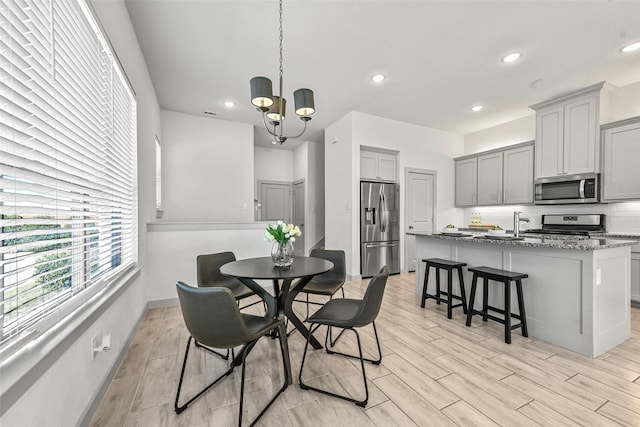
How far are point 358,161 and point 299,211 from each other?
2596 mm

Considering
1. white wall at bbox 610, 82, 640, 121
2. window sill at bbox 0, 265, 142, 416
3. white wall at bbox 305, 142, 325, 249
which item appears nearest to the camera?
window sill at bbox 0, 265, 142, 416

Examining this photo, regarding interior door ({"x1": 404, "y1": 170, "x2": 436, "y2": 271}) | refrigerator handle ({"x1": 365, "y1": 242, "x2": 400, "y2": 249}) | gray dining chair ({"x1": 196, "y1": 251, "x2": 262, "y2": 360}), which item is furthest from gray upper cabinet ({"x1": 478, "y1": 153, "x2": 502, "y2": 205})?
gray dining chair ({"x1": 196, "y1": 251, "x2": 262, "y2": 360})

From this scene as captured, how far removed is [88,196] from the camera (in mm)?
1660

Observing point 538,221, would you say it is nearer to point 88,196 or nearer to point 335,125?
point 335,125

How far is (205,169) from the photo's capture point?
4918 mm

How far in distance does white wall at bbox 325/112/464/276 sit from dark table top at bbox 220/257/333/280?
2.51 m

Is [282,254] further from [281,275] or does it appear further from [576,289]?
[576,289]

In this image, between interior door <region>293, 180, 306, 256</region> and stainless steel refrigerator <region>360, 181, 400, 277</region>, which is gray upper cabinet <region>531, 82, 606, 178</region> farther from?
interior door <region>293, 180, 306, 256</region>

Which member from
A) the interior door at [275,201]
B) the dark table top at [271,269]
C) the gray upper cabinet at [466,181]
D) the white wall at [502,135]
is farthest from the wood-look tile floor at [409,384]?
the interior door at [275,201]

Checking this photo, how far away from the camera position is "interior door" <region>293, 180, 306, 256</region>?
22.0 feet

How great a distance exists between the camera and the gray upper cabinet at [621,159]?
11.2ft

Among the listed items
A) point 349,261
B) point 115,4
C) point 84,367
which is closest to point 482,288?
point 349,261

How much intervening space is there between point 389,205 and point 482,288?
2311 mm

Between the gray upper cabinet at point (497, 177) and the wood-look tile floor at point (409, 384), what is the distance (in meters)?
2.73
